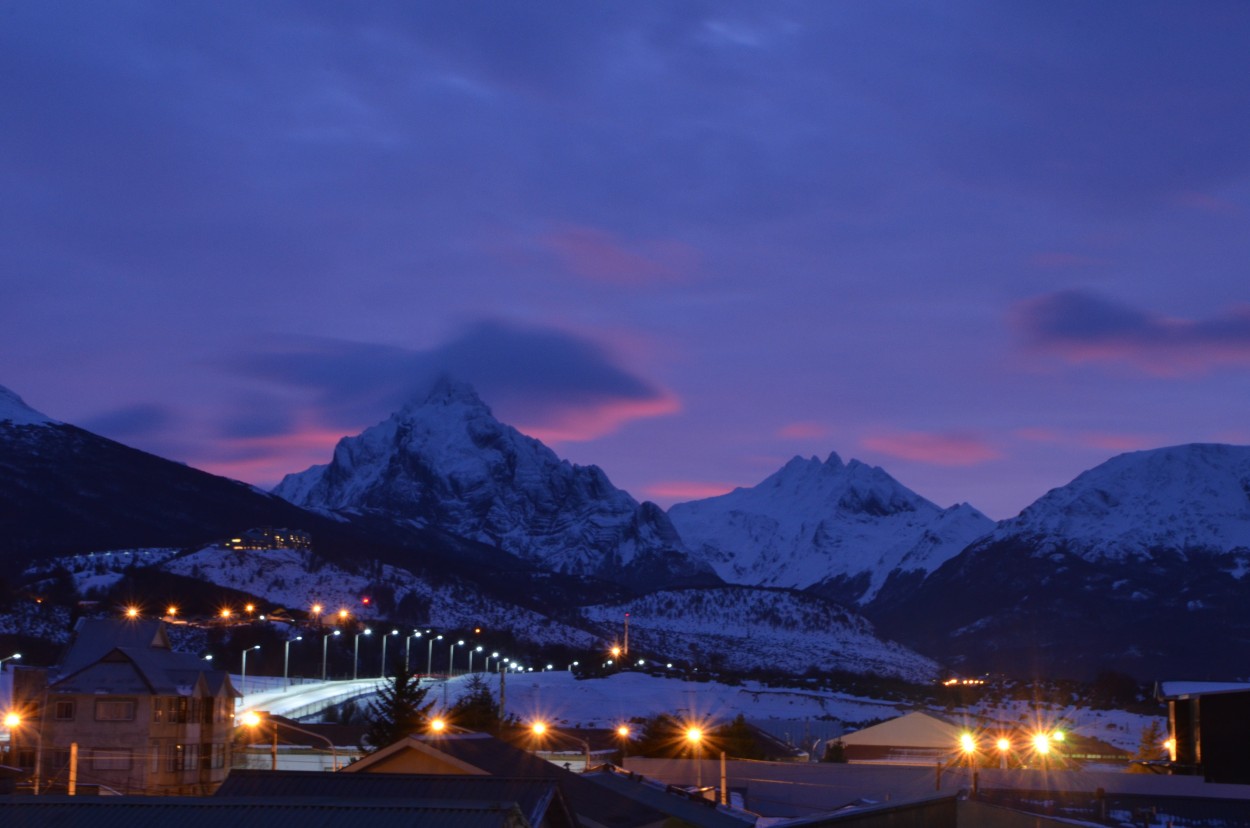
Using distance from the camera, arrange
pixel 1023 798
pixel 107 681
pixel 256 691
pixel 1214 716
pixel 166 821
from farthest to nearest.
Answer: pixel 256 691
pixel 107 681
pixel 1214 716
pixel 1023 798
pixel 166 821

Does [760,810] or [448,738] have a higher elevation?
[448,738]

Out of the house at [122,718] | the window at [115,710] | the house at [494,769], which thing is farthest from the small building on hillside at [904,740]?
the house at [494,769]

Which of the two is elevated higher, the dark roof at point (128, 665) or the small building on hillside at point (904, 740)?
the dark roof at point (128, 665)

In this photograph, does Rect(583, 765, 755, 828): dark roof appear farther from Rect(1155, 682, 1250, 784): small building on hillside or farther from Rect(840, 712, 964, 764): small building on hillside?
Rect(840, 712, 964, 764): small building on hillside

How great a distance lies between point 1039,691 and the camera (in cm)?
18288

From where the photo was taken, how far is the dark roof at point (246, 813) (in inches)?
912

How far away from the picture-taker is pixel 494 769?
35.7 m

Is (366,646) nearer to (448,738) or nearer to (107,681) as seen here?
(107,681)

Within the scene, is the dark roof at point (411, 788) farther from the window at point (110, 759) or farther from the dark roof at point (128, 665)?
the dark roof at point (128, 665)

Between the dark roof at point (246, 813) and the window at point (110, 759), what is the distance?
31.2 meters

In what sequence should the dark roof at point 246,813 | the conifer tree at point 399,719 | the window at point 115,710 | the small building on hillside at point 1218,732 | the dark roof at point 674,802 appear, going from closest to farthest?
the dark roof at point 246,813 → the dark roof at point 674,802 → the small building on hillside at point 1218,732 → the window at point 115,710 → the conifer tree at point 399,719

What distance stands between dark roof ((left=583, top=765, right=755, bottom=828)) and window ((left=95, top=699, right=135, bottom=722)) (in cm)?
2162

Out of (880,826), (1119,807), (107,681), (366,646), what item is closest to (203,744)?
(107,681)

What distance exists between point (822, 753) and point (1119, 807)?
165 ft
